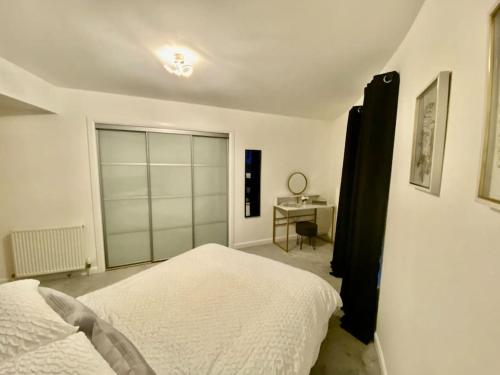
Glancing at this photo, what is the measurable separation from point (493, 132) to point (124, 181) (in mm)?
3298

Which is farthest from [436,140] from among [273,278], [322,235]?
[322,235]

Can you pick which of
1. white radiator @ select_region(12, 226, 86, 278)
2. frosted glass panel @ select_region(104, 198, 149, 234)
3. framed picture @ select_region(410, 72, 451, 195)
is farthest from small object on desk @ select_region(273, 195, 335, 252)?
white radiator @ select_region(12, 226, 86, 278)

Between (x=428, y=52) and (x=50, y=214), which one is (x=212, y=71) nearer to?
(x=428, y=52)

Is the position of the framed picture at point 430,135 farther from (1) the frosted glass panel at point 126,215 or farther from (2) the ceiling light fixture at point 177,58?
(1) the frosted glass panel at point 126,215

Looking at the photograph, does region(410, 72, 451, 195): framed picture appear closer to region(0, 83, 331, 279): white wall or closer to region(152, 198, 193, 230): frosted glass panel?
region(0, 83, 331, 279): white wall

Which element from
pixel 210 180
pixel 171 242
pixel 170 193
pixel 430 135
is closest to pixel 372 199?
pixel 430 135

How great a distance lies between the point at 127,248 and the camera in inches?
114

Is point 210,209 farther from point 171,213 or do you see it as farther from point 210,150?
point 210,150

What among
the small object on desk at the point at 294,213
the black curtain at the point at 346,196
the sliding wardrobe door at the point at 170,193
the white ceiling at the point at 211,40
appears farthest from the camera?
the small object on desk at the point at 294,213

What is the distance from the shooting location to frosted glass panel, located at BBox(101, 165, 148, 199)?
2.72 metres

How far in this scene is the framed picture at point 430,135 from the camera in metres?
0.81

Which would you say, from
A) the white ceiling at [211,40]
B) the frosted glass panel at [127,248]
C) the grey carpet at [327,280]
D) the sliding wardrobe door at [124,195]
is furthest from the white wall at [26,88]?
the grey carpet at [327,280]

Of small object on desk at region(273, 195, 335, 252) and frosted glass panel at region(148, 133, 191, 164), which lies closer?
frosted glass panel at region(148, 133, 191, 164)

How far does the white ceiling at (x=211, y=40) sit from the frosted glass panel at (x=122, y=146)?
1.85 feet
